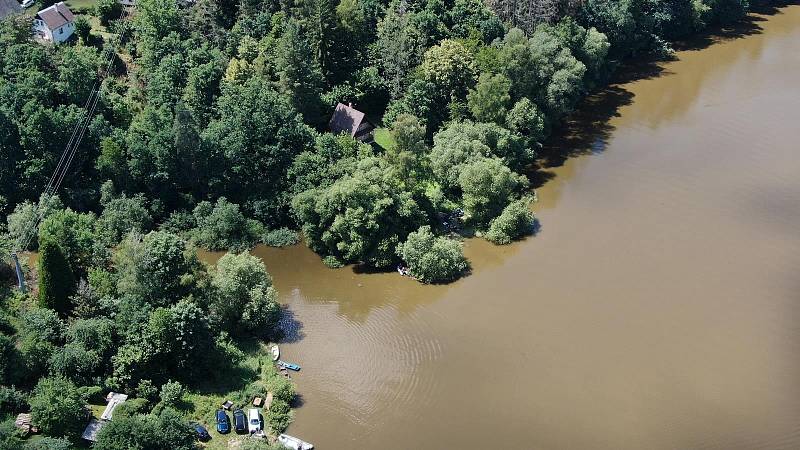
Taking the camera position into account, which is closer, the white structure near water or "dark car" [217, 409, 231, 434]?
the white structure near water

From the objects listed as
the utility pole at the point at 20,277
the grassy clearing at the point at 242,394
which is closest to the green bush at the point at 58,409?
the grassy clearing at the point at 242,394

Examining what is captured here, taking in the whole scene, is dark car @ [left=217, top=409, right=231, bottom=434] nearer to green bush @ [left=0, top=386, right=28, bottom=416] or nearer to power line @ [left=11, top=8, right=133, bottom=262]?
green bush @ [left=0, top=386, right=28, bottom=416]

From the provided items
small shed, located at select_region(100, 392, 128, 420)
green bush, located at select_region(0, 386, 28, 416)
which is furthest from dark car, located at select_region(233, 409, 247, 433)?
green bush, located at select_region(0, 386, 28, 416)

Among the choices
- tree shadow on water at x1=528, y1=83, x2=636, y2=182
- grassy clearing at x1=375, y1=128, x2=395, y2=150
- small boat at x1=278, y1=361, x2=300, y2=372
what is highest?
grassy clearing at x1=375, y1=128, x2=395, y2=150

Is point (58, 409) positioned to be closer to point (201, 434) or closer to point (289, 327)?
point (201, 434)

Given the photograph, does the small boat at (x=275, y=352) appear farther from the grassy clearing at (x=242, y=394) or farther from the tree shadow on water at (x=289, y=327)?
the tree shadow on water at (x=289, y=327)

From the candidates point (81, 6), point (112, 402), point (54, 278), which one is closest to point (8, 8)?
point (81, 6)
